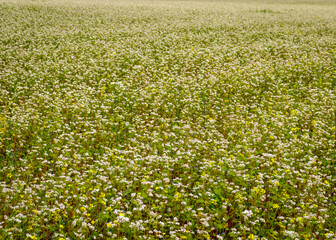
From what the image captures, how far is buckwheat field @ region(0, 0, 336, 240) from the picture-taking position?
17.9 feet

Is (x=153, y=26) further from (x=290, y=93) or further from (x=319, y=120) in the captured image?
(x=319, y=120)

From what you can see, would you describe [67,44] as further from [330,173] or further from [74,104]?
[330,173]

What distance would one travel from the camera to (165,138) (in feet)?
27.1

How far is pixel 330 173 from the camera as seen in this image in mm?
7363

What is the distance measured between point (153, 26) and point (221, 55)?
9169 millimetres

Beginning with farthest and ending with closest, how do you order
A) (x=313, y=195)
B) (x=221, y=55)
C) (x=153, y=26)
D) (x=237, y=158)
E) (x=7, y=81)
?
(x=153, y=26) → (x=221, y=55) → (x=7, y=81) → (x=237, y=158) → (x=313, y=195)

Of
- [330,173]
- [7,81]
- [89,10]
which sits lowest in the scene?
[330,173]

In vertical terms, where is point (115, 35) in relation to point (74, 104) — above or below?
above

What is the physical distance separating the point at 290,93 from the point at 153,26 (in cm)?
1428

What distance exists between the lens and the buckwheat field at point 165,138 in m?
5.44

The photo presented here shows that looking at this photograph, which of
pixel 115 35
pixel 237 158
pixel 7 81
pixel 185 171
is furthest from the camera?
pixel 115 35

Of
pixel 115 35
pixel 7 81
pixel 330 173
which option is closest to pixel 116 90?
pixel 7 81

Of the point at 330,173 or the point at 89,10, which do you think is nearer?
the point at 330,173

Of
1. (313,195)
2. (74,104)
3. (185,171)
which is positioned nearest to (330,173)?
(313,195)
